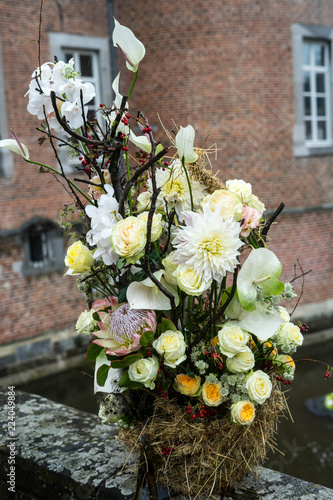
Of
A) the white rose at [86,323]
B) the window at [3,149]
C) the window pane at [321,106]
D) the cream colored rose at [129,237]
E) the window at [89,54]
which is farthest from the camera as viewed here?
the window pane at [321,106]

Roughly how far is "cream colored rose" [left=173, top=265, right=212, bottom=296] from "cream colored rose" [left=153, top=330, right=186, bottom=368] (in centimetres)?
13

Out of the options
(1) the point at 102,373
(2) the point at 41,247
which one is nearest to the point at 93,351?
(1) the point at 102,373

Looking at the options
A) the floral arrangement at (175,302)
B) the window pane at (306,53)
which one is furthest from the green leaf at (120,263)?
the window pane at (306,53)

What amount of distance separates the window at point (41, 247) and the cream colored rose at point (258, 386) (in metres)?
6.74

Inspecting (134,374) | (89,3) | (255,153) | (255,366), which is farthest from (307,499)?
(89,3)

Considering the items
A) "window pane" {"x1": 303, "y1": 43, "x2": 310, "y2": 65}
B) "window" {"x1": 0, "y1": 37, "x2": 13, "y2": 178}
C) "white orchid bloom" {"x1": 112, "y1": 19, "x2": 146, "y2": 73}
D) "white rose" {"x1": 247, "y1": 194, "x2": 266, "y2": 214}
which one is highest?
"window pane" {"x1": 303, "y1": 43, "x2": 310, "y2": 65}

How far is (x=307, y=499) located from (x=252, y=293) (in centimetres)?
62

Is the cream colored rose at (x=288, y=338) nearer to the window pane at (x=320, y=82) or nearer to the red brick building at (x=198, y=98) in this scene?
the red brick building at (x=198, y=98)

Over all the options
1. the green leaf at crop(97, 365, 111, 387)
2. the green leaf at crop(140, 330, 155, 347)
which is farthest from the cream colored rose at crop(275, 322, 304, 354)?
the green leaf at crop(97, 365, 111, 387)

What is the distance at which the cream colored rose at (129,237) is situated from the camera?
3.92 ft

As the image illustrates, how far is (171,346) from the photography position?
1.24 metres

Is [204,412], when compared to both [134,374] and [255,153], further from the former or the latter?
[255,153]

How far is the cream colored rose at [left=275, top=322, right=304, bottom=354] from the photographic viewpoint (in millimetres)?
1345

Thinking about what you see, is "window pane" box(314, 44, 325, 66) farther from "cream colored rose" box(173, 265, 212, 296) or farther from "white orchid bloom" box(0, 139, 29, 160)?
"cream colored rose" box(173, 265, 212, 296)
